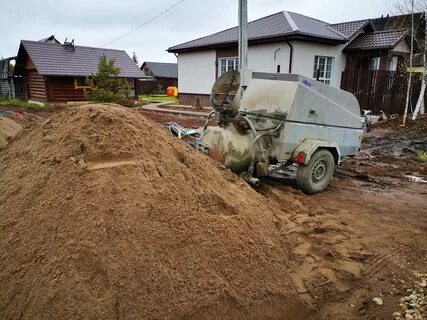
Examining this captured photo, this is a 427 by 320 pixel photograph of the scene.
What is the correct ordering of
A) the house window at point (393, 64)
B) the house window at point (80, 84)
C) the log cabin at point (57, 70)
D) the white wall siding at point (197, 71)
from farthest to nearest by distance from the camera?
the house window at point (80, 84) < the log cabin at point (57, 70) < the white wall siding at point (197, 71) < the house window at point (393, 64)

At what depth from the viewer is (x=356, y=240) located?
3.90m

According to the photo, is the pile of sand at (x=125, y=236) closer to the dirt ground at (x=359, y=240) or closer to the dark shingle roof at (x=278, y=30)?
the dirt ground at (x=359, y=240)

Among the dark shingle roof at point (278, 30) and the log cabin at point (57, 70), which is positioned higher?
the dark shingle roof at point (278, 30)

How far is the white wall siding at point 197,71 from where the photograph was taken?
1900 cm

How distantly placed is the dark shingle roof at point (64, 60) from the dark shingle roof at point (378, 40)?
1558 centimetres

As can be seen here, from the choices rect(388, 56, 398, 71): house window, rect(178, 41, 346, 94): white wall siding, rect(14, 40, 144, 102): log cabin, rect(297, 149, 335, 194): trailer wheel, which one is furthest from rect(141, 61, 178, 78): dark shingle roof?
rect(297, 149, 335, 194): trailer wheel

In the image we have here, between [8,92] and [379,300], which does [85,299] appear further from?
[8,92]

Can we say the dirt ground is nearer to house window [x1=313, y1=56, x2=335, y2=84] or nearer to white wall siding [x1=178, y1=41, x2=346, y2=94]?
white wall siding [x1=178, y1=41, x2=346, y2=94]

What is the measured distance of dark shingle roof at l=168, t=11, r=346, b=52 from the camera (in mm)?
14844

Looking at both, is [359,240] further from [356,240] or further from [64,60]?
[64,60]

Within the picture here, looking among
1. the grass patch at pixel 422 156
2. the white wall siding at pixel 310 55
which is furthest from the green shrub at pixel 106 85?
the grass patch at pixel 422 156

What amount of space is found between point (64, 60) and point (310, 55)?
16978 millimetres

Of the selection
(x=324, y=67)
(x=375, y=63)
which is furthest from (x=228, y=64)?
(x=375, y=63)

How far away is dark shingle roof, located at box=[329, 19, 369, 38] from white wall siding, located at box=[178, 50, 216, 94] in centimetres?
663
